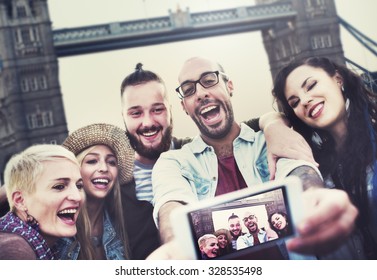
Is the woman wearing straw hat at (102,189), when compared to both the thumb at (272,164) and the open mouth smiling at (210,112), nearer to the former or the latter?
the open mouth smiling at (210,112)

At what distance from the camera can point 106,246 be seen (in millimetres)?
3645

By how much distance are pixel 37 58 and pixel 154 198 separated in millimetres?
1296

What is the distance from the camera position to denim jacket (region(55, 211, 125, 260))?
3.62 metres

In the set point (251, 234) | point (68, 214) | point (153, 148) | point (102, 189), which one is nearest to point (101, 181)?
point (102, 189)

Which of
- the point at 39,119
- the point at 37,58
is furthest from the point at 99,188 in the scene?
the point at 37,58

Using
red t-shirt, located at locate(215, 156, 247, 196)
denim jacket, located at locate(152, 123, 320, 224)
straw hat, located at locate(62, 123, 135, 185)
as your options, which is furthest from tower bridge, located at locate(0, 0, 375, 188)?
red t-shirt, located at locate(215, 156, 247, 196)

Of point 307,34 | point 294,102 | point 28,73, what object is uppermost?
point 28,73

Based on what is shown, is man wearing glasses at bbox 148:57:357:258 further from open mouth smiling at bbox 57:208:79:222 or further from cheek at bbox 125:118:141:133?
open mouth smiling at bbox 57:208:79:222

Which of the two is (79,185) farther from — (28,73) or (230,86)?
(230,86)

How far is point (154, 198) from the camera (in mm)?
3557

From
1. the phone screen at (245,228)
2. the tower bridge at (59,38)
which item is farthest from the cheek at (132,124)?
the phone screen at (245,228)

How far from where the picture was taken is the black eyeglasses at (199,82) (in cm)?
354

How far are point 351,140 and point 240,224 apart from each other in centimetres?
87

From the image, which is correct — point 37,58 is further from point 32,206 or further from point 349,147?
point 349,147
